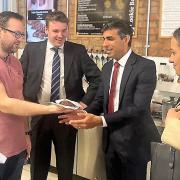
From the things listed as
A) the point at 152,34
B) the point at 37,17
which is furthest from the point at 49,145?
the point at 37,17

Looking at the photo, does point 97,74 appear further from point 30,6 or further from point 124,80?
point 30,6

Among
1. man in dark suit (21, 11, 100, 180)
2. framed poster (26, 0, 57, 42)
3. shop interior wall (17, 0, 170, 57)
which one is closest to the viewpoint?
man in dark suit (21, 11, 100, 180)

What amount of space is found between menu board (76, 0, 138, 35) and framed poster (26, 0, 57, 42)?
536 mm

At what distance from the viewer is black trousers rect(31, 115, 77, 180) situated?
10.2 feet

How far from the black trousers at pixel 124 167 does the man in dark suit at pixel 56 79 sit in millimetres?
521

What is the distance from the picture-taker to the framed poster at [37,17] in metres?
5.23

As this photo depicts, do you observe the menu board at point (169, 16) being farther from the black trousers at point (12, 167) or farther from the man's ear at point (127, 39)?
the black trousers at point (12, 167)

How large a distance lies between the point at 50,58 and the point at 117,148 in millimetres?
1015

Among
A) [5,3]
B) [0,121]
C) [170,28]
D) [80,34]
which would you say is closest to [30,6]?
[5,3]

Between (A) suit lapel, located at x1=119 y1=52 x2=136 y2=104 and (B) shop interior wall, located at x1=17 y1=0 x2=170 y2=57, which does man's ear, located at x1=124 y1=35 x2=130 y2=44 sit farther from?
(B) shop interior wall, located at x1=17 y1=0 x2=170 y2=57

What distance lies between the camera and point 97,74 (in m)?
3.21

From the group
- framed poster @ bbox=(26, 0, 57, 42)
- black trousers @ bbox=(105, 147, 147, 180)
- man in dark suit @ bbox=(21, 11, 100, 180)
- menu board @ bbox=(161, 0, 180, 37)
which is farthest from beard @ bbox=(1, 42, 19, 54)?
framed poster @ bbox=(26, 0, 57, 42)

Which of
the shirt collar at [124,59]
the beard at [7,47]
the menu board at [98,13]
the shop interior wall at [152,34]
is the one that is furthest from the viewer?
the menu board at [98,13]

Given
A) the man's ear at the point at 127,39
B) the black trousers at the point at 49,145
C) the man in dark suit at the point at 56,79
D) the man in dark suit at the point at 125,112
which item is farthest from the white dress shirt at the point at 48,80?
the man's ear at the point at 127,39
